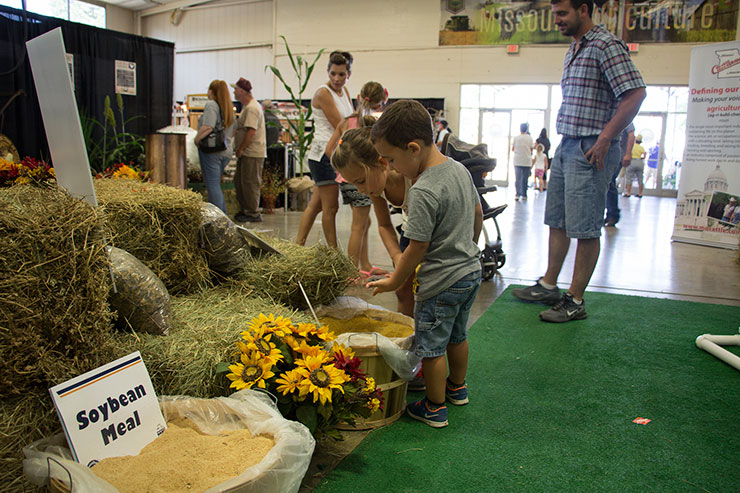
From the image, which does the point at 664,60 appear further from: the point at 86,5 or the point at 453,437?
the point at 86,5

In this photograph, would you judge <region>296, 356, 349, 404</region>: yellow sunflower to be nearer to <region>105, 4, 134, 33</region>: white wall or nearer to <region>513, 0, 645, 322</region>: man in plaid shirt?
<region>513, 0, 645, 322</region>: man in plaid shirt

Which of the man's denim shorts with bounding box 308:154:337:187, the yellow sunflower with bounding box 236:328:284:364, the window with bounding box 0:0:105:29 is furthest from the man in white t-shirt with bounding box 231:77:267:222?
the window with bounding box 0:0:105:29

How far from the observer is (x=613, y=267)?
16.0 ft

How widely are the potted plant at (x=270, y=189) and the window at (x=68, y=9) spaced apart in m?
10.7

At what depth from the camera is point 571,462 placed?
5.83 ft

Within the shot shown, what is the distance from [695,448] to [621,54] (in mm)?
2040

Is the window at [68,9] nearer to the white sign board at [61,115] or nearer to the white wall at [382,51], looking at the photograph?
the white wall at [382,51]

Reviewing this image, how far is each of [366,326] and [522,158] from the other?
10.1 metres

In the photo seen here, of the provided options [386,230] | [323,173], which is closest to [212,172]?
[323,173]

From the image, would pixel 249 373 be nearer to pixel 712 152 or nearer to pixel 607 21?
pixel 712 152

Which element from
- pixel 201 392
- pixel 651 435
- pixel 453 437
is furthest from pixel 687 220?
pixel 201 392

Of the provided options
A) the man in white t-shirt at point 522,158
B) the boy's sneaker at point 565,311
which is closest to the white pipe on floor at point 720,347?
the boy's sneaker at point 565,311

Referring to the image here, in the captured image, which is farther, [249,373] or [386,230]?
[386,230]

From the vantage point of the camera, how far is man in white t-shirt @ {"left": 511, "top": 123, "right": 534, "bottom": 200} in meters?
11.6
